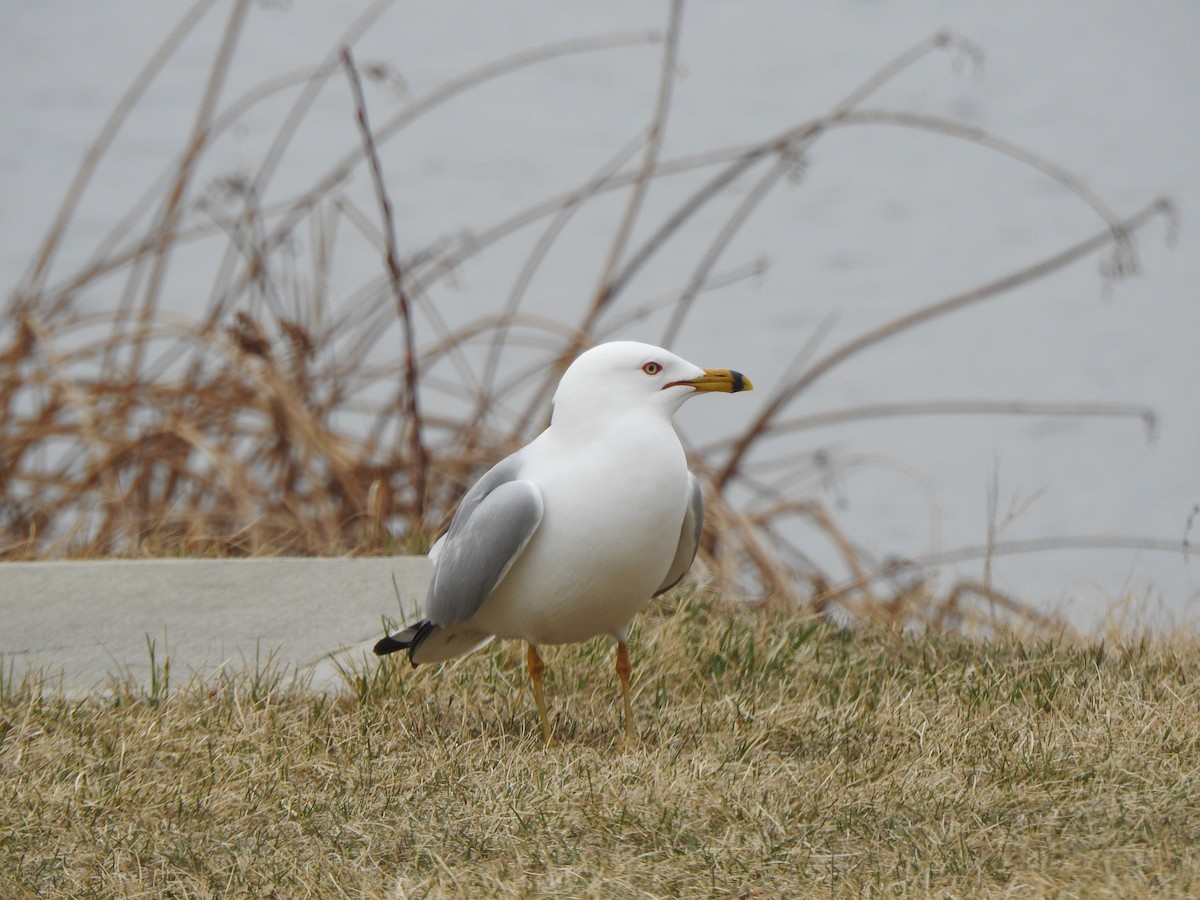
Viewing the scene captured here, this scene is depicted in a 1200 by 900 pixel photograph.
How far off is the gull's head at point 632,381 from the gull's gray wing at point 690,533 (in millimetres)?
204

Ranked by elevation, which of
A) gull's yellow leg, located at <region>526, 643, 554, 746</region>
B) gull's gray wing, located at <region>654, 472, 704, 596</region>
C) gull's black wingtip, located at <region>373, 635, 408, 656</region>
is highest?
gull's gray wing, located at <region>654, 472, 704, 596</region>

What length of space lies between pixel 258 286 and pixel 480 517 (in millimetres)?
2522

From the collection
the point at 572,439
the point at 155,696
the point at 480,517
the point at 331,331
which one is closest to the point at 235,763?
the point at 155,696

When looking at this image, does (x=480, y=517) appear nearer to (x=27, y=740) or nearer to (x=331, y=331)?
(x=27, y=740)

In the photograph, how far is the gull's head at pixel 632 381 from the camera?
2557 mm

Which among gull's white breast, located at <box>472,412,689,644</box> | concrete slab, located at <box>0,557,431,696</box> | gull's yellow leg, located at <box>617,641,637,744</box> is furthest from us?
concrete slab, located at <box>0,557,431,696</box>

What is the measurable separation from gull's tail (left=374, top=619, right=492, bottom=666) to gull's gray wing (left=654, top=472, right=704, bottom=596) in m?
0.37

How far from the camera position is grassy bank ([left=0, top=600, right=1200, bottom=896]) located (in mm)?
2174

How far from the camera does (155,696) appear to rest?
9.91ft

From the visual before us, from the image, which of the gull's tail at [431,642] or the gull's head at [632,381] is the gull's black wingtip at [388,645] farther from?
the gull's head at [632,381]

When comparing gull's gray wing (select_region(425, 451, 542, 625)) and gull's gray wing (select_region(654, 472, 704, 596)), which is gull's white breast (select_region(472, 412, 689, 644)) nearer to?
gull's gray wing (select_region(425, 451, 542, 625))

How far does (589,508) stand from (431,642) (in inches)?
20.1

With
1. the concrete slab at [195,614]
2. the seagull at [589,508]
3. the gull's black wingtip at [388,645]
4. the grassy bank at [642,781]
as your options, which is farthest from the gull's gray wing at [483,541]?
the concrete slab at [195,614]

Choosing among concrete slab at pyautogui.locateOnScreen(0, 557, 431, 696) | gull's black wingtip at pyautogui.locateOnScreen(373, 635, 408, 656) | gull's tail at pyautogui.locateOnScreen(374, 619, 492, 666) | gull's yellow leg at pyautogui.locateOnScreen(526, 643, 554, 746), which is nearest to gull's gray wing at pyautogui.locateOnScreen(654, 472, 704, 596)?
gull's yellow leg at pyautogui.locateOnScreen(526, 643, 554, 746)
